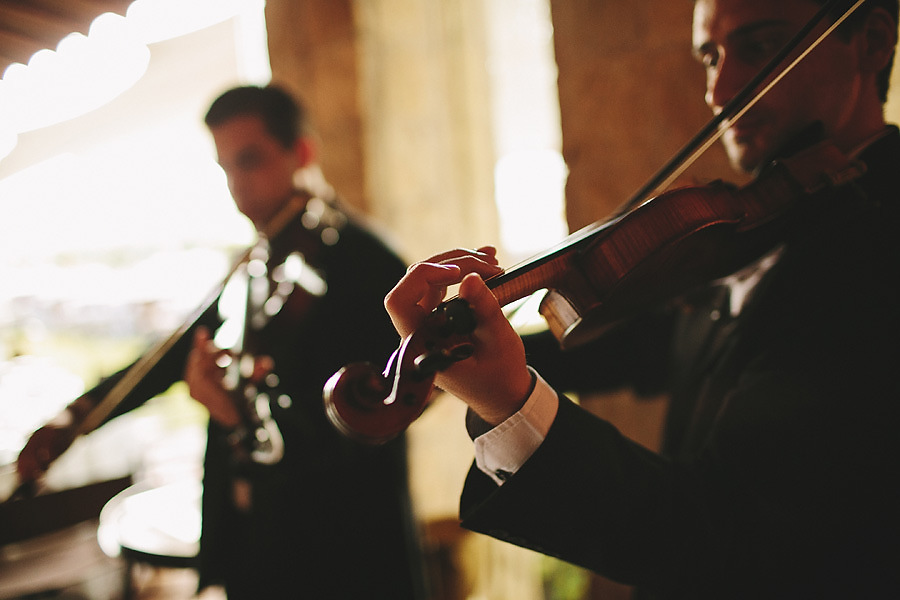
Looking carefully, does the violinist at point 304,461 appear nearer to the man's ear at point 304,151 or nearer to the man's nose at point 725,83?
the man's ear at point 304,151

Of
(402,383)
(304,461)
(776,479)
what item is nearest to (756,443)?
(776,479)

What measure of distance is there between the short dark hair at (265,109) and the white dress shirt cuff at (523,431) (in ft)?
4.08

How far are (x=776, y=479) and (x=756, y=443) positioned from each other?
41 mm

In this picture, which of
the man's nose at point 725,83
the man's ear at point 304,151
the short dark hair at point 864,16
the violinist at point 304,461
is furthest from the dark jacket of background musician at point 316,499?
the short dark hair at point 864,16

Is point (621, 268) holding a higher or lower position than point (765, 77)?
lower

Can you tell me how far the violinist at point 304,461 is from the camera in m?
1.26

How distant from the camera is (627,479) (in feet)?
2.01

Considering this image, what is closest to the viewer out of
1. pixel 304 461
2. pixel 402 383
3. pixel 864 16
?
pixel 402 383

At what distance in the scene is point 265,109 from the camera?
1.57 metres

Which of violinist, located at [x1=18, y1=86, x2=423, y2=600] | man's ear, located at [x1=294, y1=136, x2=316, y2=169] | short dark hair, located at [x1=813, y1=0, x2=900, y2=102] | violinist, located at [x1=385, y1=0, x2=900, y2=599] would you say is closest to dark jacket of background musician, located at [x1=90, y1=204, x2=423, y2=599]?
violinist, located at [x1=18, y1=86, x2=423, y2=600]

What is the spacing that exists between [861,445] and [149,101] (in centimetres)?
415

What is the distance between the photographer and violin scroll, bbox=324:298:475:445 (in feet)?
1.72

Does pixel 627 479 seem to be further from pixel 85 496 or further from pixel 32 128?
pixel 32 128

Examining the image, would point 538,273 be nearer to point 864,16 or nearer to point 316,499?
point 864,16
